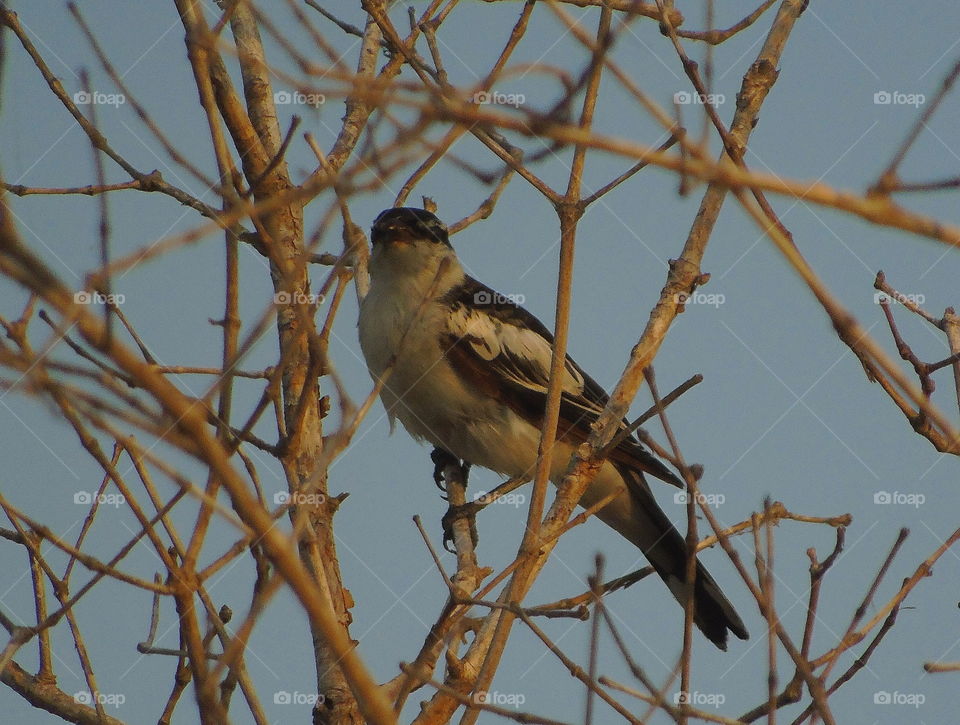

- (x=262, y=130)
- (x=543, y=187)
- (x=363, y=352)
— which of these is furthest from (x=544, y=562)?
(x=363, y=352)

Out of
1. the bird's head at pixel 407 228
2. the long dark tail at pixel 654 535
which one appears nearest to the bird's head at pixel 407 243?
the bird's head at pixel 407 228

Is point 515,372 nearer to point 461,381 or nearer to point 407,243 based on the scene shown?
point 461,381

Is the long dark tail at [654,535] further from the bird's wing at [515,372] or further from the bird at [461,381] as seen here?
the bird's wing at [515,372]

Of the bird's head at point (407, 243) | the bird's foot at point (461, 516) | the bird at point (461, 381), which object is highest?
the bird's head at point (407, 243)

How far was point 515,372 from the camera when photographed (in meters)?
5.88

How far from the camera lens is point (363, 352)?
578 centimetres

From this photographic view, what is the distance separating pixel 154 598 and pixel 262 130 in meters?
1.95

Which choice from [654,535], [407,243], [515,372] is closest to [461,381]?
[515,372]

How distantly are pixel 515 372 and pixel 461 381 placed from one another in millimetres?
320

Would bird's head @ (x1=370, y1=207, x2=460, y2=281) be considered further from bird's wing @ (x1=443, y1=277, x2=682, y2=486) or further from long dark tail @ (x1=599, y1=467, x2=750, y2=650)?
long dark tail @ (x1=599, y1=467, x2=750, y2=650)

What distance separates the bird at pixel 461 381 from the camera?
18.8 ft

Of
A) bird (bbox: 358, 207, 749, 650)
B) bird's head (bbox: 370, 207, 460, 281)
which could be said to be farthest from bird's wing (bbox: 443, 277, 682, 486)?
bird's head (bbox: 370, 207, 460, 281)

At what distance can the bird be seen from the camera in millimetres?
5723

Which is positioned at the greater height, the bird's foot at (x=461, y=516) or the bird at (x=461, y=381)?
the bird at (x=461, y=381)
